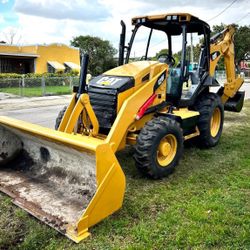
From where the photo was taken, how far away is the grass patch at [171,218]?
3.32m

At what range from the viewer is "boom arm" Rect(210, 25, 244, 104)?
7051 mm

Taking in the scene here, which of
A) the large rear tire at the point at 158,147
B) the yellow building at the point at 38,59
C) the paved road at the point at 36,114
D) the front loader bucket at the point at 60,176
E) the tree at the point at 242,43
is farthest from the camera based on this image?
the tree at the point at 242,43

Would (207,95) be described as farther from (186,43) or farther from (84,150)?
(84,150)

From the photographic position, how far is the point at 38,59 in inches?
1230

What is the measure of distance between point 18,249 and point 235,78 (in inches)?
280

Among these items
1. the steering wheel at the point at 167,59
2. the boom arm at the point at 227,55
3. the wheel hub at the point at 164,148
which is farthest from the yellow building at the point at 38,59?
the wheel hub at the point at 164,148

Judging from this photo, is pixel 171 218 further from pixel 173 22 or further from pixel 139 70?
pixel 173 22

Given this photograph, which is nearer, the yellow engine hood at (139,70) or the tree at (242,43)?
the yellow engine hood at (139,70)

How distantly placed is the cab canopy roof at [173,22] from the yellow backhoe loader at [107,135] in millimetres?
16

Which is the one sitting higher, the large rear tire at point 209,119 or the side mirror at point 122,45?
the side mirror at point 122,45

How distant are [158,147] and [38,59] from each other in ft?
93.3

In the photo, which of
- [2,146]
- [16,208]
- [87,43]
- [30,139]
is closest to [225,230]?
[16,208]

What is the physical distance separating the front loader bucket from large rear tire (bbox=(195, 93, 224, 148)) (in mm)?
2559

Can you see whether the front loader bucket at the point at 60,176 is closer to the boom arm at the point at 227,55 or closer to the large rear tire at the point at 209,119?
the large rear tire at the point at 209,119
